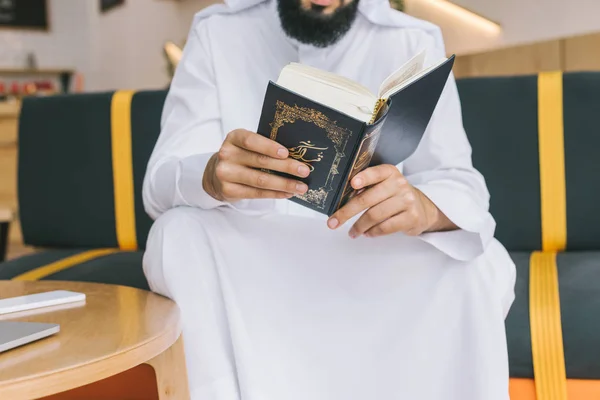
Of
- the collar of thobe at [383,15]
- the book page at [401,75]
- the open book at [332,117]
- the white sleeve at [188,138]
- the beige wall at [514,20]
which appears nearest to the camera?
the open book at [332,117]

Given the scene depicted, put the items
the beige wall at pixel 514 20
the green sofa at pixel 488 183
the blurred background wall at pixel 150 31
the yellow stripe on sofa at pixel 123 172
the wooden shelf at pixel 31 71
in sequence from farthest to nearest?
the wooden shelf at pixel 31 71, the blurred background wall at pixel 150 31, the beige wall at pixel 514 20, the yellow stripe on sofa at pixel 123 172, the green sofa at pixel 488 183

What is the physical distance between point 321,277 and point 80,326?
1.49ft

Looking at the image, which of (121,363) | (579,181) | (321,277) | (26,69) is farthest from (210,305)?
(26,69)

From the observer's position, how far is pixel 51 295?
3.67 ft

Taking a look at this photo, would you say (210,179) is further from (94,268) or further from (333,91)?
(94,268)

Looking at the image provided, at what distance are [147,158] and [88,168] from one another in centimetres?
19

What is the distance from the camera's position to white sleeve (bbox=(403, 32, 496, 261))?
3.93 feet

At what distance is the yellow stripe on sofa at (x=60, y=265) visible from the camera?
173cm

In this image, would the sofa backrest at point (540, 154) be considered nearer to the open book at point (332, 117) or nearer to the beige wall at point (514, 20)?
the open book at point (332, 117)

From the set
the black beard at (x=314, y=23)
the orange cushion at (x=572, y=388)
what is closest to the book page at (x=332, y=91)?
the black beard at (x=314, y=23)

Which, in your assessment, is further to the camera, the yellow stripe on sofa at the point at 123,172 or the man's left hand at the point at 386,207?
the yellow stripe on sofa at the point at 123,172

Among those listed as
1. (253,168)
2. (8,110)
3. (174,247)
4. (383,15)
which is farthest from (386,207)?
(8,110)

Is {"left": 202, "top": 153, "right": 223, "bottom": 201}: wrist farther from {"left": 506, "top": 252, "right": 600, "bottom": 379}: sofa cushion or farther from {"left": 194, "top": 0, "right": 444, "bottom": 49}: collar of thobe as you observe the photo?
{"left": 506, "top": 252, "right": 600, "bottom": 379}: sofa cushion

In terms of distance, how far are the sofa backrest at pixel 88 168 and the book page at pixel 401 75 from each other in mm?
1166
